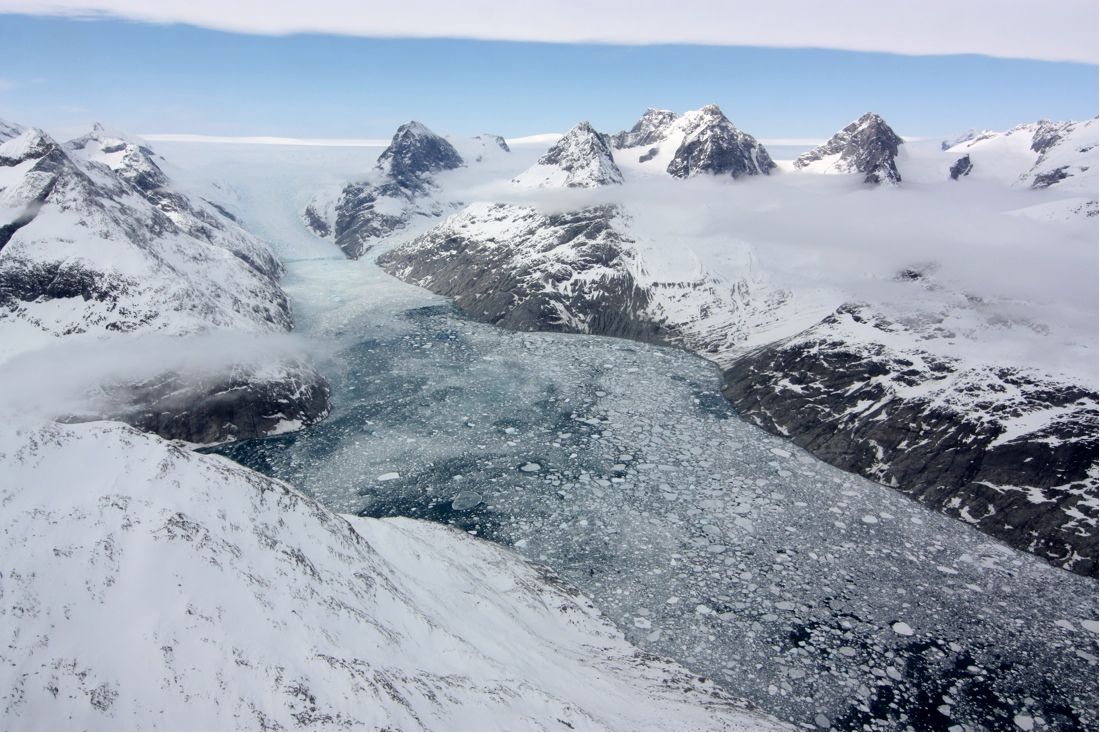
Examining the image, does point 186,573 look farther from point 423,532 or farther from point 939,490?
point 939,490

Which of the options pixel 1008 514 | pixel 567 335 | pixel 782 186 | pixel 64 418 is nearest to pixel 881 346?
pixel 1008 514

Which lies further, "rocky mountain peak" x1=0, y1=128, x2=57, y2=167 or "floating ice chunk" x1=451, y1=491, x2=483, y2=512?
"rocky mountain peak" x1=0, y1=128, x2=57, y2=167

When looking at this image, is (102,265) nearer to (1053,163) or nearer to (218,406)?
(218,406)

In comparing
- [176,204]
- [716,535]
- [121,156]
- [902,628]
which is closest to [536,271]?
[716,535]

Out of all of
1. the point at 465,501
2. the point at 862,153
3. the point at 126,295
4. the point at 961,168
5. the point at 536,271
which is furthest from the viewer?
the point at 961,168

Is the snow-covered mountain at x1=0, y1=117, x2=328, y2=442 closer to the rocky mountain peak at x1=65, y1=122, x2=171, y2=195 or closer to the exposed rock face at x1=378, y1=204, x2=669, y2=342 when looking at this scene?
the exposed rock face at x1=378, y1=204, x2=669, y2=342

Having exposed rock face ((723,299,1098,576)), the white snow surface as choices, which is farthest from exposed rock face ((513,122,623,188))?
exposed rock face ((723,299,1098,576))
